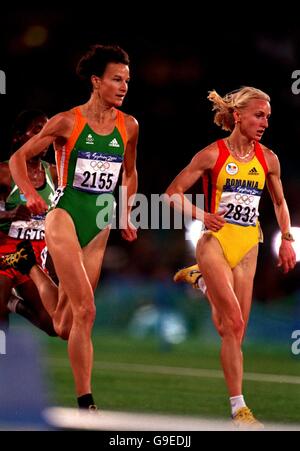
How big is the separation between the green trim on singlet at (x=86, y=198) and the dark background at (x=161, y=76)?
8836 mm

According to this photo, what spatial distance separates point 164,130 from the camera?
669 inches

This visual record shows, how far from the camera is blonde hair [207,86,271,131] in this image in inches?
287

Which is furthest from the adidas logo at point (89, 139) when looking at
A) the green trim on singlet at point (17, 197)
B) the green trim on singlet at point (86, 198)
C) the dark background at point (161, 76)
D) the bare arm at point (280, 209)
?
the dark background at point (161, 76)

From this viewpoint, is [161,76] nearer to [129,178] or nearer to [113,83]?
[129,178]

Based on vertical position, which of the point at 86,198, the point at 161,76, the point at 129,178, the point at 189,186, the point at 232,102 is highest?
the point at 161,76

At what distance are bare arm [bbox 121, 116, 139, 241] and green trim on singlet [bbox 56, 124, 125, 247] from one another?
0.17 meters

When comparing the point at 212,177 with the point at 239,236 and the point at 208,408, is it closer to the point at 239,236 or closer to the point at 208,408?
the point at 239,236

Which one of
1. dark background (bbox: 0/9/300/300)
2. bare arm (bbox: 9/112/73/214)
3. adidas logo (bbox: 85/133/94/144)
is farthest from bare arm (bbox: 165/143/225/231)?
dark background (bbox: 0/9/300/300)

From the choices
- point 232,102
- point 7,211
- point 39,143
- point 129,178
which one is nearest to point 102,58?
point 39,143

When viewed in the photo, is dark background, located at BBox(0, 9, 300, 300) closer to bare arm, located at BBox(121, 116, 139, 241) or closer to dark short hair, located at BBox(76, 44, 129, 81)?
bare arm, located at BBox(121, 116, 139, 241)

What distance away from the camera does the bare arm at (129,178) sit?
23.5 ft

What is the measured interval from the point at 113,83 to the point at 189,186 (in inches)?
35.2

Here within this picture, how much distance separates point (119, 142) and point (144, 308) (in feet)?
27.6

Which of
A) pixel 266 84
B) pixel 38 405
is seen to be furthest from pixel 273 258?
pixel 38 405
